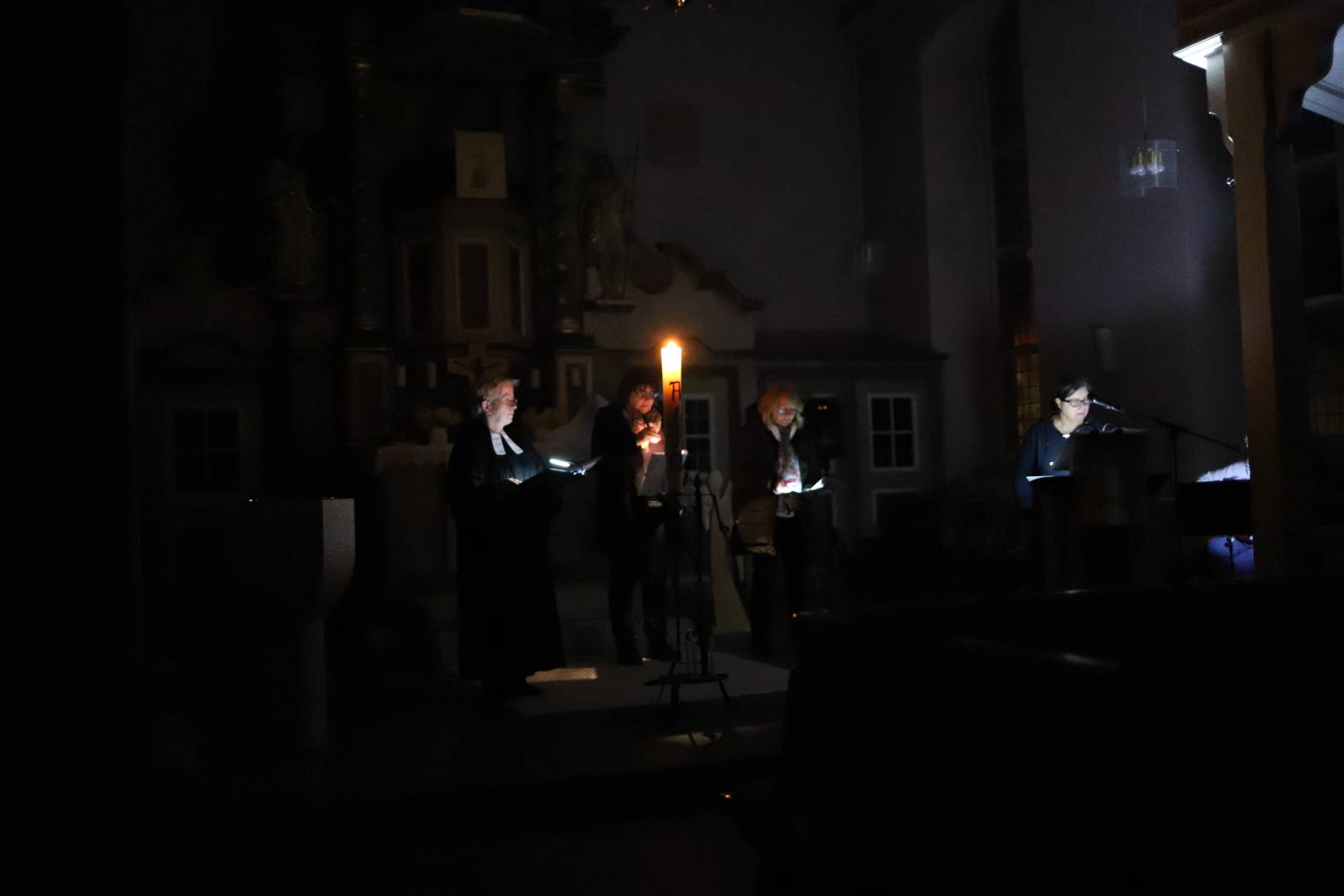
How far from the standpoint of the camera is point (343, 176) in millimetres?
11570

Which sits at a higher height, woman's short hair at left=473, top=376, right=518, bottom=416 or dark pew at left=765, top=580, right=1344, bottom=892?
woman's short hair at left=473, top=376, right=518, bottom=416

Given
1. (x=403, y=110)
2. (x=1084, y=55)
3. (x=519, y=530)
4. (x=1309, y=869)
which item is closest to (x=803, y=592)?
(x=519, y=530)

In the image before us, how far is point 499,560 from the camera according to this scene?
239 inches

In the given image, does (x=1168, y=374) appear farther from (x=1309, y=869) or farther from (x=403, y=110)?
(x=1309, y=869)

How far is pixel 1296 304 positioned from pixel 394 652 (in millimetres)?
6016

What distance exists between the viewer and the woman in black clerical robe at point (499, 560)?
19.8 feet

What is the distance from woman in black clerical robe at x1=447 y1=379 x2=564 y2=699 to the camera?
6031 mm

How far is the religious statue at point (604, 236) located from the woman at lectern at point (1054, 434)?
6.00 metres

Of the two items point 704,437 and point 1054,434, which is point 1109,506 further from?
point 704,437

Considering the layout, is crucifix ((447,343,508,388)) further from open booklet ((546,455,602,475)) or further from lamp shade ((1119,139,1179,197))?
lamp shade ((1119,139,1179,197))

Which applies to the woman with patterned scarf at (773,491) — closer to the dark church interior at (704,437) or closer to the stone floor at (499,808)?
the dark church interior at (704,437)

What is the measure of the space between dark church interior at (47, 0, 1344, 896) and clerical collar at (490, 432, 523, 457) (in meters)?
0.03

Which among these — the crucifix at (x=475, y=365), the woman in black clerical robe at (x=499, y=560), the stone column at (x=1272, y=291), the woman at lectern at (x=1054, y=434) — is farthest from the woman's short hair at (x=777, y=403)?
the crucifix at (x=475, y=365)

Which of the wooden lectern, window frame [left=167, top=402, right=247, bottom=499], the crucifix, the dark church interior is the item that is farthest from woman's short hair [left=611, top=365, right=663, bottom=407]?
the wooden lectern
